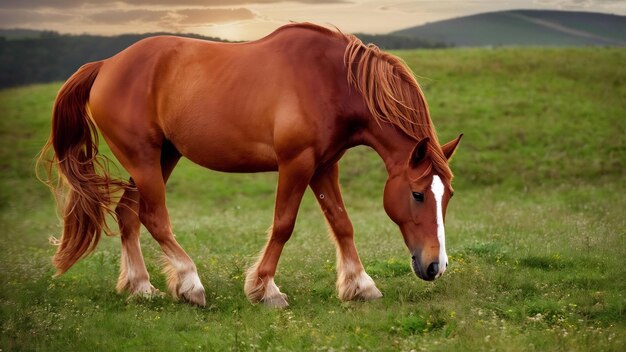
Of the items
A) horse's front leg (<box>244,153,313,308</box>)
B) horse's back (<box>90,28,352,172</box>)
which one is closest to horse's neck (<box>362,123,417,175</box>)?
horse's back (<box>90,28,352,172</box>)

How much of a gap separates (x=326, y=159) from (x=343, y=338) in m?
2.42

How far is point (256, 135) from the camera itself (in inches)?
343

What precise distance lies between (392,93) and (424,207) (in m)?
1.44

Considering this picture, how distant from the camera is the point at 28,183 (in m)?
25.7

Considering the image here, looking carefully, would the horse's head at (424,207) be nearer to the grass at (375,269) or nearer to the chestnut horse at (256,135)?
the chestnut horse at (256,135)

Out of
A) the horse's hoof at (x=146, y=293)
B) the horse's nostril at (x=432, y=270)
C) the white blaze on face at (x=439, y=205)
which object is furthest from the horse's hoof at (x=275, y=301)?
the white blaze on face at (x=439, y=205)

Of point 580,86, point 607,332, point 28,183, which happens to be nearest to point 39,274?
point 607,332

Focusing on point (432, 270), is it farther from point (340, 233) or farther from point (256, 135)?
point (256, 135)

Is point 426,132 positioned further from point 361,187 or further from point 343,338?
point 361,187

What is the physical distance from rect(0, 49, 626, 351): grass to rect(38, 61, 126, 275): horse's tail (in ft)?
2.29

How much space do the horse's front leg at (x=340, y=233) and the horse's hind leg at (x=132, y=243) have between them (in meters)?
2.40

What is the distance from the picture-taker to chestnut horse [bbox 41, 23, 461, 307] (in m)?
8.17

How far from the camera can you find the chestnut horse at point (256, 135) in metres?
8.17

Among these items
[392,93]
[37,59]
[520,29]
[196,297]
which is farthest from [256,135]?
[520,29]
